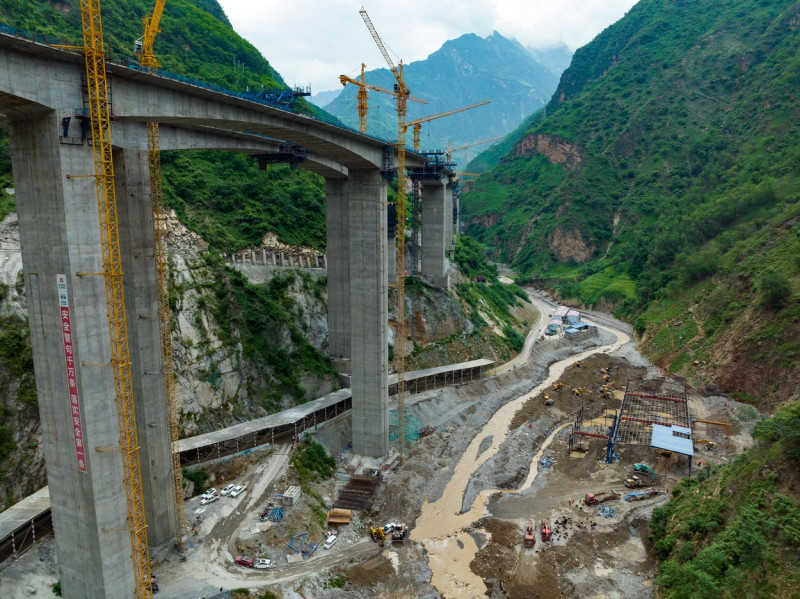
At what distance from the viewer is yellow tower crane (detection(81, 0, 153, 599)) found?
23.1 m

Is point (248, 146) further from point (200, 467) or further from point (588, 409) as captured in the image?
point (588, 409)

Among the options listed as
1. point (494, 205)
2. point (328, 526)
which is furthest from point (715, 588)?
point (494, 205)

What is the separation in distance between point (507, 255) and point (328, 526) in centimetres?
11686

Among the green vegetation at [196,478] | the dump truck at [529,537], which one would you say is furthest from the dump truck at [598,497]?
the green vegetation at [196,478]

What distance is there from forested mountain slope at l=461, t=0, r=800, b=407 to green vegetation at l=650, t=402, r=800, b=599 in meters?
24.9

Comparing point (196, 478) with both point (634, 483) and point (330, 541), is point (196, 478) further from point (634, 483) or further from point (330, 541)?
point (634, 483)

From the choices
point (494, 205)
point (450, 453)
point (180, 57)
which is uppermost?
point (180, 57)

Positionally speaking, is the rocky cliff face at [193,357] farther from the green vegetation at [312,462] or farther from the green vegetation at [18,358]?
the green vegetation at [312,462]

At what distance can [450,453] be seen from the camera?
50.6 m

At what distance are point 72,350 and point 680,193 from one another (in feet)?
393

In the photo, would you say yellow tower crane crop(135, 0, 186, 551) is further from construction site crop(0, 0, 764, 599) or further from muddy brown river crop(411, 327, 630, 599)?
muddy brown river crop(411, 327, 630, 599)

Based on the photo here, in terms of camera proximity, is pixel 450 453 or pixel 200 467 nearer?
pixel 200 467

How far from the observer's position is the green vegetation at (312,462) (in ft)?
139

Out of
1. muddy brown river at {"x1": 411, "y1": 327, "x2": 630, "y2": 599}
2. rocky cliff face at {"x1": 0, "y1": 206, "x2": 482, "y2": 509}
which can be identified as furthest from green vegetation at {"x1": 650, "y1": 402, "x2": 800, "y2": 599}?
rocky cliff face at {"x1": 0, "y1": 206, "x2": 482, "y2": 509}
